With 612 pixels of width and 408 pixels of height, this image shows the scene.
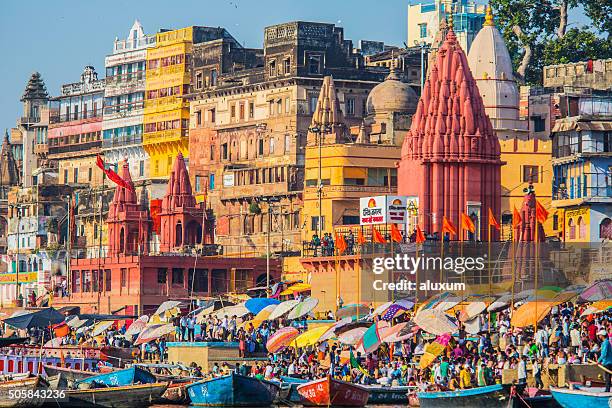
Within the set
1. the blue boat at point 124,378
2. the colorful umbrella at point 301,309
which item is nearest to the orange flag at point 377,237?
the colorful umbrella at point 301,309

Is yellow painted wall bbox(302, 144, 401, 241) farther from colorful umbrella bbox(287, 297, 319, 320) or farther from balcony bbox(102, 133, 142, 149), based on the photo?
balcony bbox(102, 133, 142, 149)

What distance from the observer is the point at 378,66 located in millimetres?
103375

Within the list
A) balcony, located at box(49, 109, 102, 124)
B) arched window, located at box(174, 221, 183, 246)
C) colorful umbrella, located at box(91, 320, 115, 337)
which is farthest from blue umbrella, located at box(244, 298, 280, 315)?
balcony, located at box(49, 109, 102, 124)

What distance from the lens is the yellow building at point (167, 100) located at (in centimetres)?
11012

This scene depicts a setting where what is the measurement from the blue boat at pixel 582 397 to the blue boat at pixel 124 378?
1535cm

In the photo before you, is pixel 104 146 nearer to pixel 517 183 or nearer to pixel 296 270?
pixel 296 270

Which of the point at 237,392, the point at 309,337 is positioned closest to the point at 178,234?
the point at 309,337

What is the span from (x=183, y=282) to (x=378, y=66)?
19.5 meters

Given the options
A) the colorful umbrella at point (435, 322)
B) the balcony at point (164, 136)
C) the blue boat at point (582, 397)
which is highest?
the balcony at point (164, 136)

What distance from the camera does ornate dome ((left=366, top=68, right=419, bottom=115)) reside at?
91.2m

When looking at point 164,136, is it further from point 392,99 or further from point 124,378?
point 124,378

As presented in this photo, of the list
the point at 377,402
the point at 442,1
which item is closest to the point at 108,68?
the point at 442,1

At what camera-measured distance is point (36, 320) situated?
238 ft

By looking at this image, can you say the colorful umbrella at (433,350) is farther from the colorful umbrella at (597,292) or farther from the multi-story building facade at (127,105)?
the multi-story building facade at (127,105)
